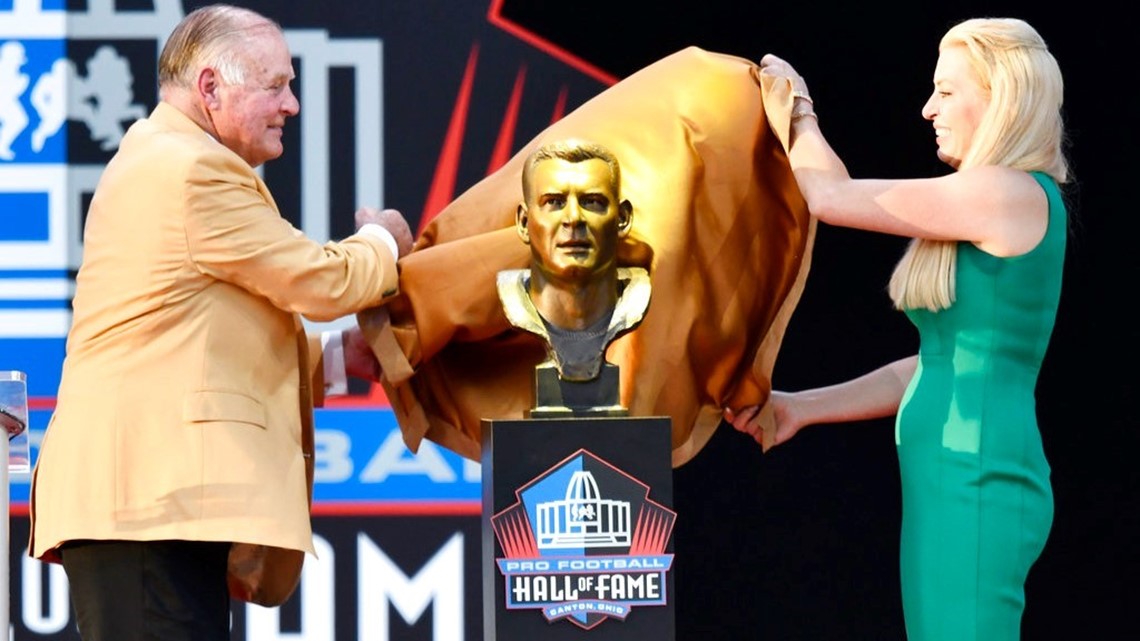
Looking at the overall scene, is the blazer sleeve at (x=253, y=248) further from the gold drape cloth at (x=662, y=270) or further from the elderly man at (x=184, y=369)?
the gold drape cloth at (x=662, y=270)

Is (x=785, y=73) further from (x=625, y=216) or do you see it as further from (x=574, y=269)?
(x=574, y=269)

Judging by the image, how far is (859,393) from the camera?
12.9ft

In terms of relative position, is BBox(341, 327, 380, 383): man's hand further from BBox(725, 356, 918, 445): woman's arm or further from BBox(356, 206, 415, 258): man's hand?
BBox(725, 356, 918, 445): woman's arm

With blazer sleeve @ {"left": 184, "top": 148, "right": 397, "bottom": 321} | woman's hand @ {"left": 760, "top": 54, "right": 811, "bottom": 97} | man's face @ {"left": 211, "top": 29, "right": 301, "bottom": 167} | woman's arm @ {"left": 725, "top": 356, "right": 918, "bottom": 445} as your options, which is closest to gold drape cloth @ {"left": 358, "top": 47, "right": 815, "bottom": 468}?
woman's hand @ {"left": 760, "top": 54, "right": 811, "bottom": 97}

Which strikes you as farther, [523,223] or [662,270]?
[662,270]

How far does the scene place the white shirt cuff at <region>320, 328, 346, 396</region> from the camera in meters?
3.76

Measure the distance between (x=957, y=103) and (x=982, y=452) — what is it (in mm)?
620

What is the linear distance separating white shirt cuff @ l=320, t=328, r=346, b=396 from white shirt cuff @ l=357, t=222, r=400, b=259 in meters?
0.29

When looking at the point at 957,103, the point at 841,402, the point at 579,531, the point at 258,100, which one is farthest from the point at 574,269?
the point at 841,402

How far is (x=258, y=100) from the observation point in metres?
3.34

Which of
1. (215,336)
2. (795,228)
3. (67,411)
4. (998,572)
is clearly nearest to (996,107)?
(795,228)

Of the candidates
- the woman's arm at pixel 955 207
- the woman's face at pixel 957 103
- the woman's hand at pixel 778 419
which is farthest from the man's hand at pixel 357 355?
the woman's face at pixel 957 103

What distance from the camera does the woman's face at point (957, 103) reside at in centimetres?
338

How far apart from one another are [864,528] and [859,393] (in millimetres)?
1057
